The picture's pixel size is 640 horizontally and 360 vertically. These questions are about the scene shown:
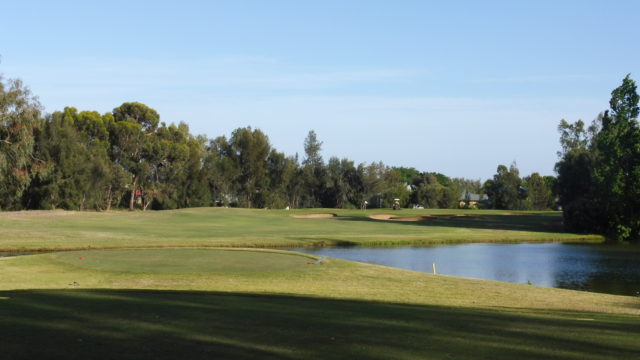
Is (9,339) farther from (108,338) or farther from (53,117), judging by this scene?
(53,117)

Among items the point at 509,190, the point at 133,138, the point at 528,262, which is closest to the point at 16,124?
the point at 133,138

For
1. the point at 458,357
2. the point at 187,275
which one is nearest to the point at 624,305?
the point at 458,357

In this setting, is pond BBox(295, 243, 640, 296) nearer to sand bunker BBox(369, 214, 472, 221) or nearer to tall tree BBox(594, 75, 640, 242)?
tall tree BBox(594, 75, 640, 242)

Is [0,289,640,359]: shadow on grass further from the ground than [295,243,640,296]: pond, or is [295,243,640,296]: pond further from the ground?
[0,289,640,359]: shadow on grass

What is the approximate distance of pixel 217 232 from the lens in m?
48.2

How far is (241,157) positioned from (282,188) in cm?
839

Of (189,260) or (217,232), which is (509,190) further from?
(189,260)

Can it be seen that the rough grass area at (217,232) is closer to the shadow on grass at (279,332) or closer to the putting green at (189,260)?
the putting green at (189,260)

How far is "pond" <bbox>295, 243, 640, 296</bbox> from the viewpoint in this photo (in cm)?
2736

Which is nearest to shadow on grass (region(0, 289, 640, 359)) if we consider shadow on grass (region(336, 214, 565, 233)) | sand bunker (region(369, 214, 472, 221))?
shadow on grass (region(336, 214, 565, 233))

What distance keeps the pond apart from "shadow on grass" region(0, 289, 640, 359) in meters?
16.1

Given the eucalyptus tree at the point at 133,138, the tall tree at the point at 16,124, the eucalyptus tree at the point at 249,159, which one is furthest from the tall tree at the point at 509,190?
the tall tree at the point at 16,124

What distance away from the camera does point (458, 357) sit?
7.75 meters

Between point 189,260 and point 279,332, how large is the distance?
16.0 meters
